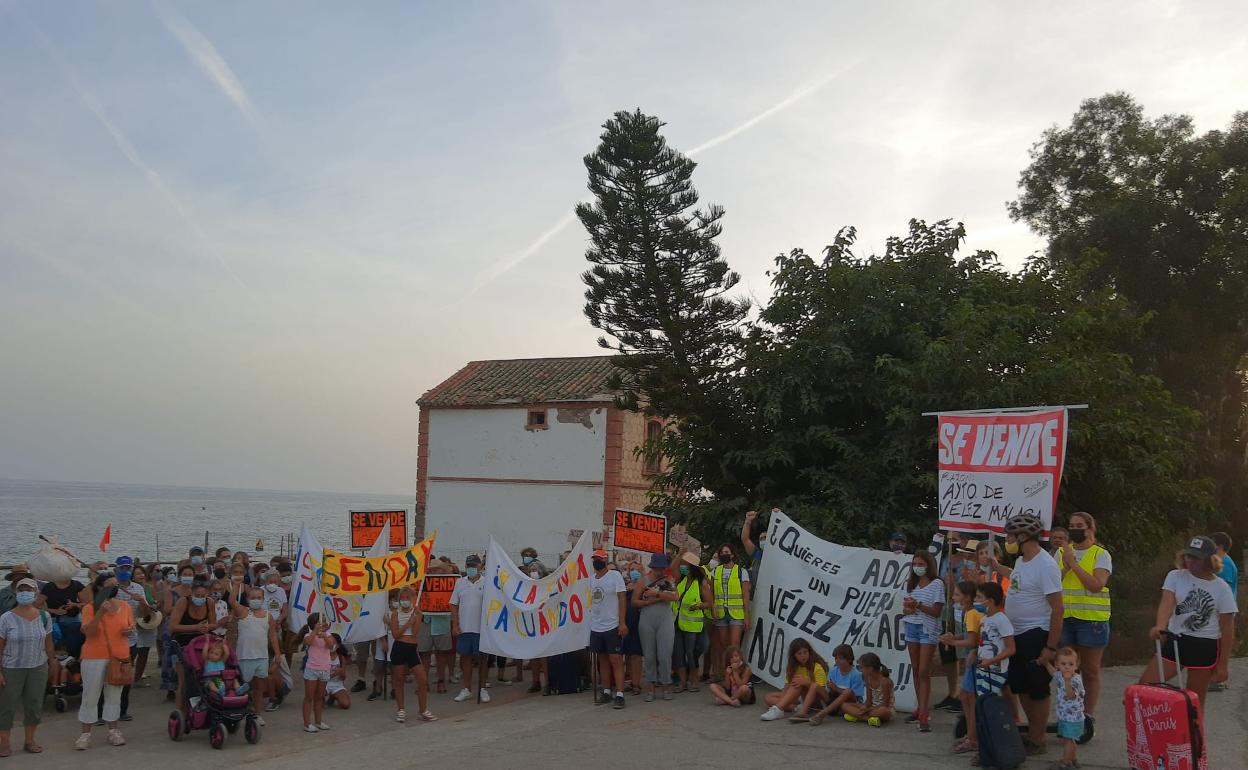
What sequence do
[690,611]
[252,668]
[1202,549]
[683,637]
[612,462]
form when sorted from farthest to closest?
[612,462] → [683,637] → [690,611] → [252,668] → [1202,549]

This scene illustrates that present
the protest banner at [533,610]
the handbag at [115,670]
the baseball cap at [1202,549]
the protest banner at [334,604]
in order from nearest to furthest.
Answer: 1. the baseball cap at [1202,549]
2. the handbag at [115,670]
3. the protest banner at [533,610]
4. the protest banner at [334,604]

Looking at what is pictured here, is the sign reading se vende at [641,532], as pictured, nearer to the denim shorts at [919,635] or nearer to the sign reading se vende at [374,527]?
the sign reading se vende at [374,527]

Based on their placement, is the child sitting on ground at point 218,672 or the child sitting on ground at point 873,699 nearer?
the child sitting on ground at point 873,699

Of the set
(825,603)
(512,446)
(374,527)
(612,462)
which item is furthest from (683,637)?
(512,446)

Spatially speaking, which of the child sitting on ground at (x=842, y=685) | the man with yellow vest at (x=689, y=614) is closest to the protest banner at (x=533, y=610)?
the man with yellow vest at (x=689, y=614)

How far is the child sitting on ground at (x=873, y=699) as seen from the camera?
33.3ft

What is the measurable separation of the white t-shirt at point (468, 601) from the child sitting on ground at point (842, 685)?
15.2 ft

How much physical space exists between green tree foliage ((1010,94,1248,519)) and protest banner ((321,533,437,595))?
66.8 feet

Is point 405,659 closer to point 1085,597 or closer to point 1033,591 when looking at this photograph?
point 1033,591

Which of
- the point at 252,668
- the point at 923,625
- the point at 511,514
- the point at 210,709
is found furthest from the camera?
the point at 511,514

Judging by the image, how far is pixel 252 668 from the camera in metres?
11.4

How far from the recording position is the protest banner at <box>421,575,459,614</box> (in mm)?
13789

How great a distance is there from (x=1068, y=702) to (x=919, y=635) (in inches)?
89.7

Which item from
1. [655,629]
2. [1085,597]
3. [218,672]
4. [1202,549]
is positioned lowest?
[218,672]
